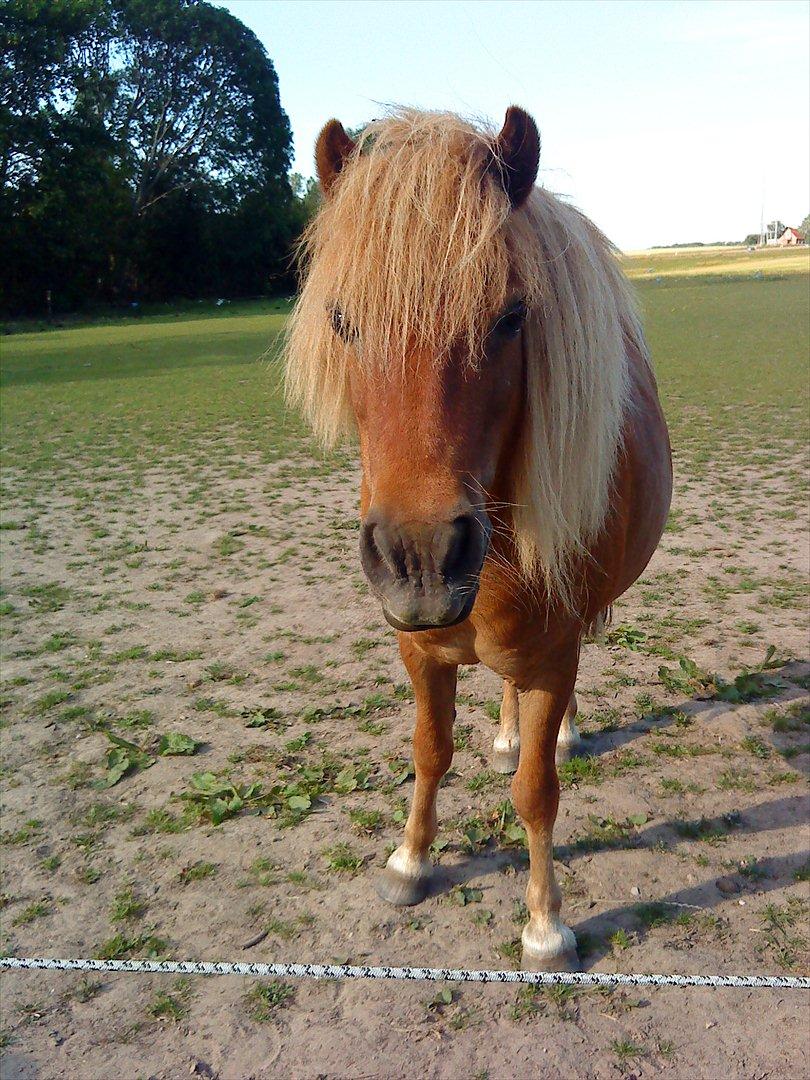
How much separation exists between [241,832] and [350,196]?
7.64ft

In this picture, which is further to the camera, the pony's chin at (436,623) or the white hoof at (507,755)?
the white hoof at (507,755)

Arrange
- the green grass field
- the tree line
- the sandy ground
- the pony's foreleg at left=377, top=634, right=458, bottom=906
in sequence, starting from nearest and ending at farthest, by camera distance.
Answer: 1. the sandy ground
2. the pony's foreleg at left=377, top=634, right=458, bottom=906
3. the green grass field
4. the tree line

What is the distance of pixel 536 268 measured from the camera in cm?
175

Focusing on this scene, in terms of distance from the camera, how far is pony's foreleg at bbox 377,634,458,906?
2686 mm

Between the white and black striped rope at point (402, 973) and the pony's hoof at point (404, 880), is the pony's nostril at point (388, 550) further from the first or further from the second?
the pony's hoof at point (404, 880)

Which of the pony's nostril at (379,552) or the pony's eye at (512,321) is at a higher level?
the pony's eye at (512,321)

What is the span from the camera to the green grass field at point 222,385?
10.3 meters

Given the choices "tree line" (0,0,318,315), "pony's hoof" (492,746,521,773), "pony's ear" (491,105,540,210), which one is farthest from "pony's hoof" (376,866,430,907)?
"tree line" (0,0,318,315)

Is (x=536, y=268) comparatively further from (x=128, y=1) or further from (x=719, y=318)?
(x=128, y=1)

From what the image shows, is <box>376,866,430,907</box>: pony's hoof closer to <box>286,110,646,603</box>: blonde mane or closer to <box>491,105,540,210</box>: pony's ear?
<box>286,110,646,603</box>: blonde mane

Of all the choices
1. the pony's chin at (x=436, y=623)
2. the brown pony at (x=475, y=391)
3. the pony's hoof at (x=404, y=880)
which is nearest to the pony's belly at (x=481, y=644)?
the brown pony at (x=475, y=391)

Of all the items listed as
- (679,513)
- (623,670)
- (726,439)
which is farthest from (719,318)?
(623,670)

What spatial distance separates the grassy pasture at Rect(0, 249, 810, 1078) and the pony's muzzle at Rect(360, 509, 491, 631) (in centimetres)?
132

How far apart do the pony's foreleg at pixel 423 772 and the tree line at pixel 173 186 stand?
22601 millimetres
